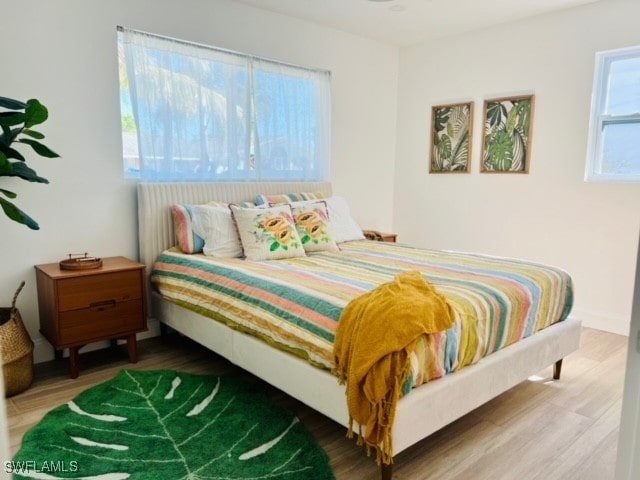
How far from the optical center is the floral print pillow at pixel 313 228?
340 cm

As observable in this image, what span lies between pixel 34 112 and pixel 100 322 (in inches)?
50.3

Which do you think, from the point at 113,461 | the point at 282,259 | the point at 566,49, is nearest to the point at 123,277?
the point at 282,259

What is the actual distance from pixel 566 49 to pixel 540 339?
261cm

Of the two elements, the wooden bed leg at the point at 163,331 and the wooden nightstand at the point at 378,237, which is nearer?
the wooden bed leg at the point at 163,331

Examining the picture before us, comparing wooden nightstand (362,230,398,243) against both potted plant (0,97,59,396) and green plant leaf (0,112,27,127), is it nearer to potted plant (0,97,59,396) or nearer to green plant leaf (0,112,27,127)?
potted plant (0,97,59,396)

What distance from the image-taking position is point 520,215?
4172 mm

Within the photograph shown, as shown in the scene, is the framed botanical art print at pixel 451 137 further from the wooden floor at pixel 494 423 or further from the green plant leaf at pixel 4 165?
the green plant leaf at pixel 4 165

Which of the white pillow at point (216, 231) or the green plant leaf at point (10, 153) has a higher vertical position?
the green plant leaf at point (10, 153)

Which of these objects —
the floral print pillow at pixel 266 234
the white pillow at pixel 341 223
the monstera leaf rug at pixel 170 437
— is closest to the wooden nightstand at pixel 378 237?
the white pillow at pixel 341 223

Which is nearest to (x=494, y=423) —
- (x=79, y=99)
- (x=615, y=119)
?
(x=615, y=119)

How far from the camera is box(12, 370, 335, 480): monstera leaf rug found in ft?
6.20

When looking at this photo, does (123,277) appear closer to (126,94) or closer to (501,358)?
(126,94)

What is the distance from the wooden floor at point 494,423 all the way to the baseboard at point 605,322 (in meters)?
0.52
